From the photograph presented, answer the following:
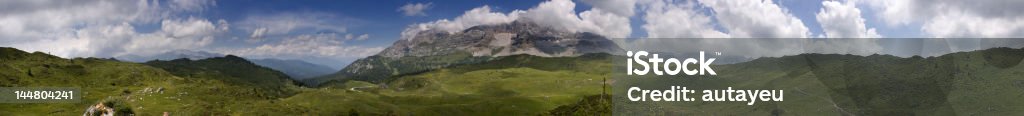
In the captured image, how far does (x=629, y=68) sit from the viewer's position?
227ft

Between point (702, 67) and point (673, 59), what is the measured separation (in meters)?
3.06

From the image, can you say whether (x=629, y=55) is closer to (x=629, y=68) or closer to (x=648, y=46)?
(x=629, y=68)

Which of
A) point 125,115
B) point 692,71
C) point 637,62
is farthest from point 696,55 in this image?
point 125,115

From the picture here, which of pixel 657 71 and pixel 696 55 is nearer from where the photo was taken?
pixel 657 71

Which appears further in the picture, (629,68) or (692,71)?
(692,71)

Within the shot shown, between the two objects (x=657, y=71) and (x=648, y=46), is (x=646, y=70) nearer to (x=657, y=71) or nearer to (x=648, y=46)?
(x=657, y=71)

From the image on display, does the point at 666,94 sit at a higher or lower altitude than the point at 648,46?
lower

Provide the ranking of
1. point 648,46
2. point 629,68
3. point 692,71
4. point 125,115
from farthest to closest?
1. point 125,115
2. point 648,46
3. point 692,71
4. point 629,68

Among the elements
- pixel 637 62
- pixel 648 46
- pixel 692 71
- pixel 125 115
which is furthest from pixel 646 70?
pixel 125 115

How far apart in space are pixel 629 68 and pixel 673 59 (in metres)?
7.04

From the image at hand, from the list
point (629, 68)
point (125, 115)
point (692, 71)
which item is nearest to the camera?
point (629, 68)

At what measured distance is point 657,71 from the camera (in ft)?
235

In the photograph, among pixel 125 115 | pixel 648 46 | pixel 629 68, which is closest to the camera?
pixel 629 68

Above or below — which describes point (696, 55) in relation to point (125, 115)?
above
